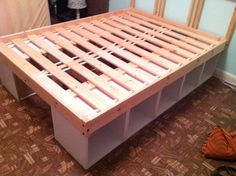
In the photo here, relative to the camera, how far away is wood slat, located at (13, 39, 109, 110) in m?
1.34

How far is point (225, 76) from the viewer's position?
234 centimetres

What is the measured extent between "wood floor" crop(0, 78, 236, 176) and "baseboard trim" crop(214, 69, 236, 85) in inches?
13.7

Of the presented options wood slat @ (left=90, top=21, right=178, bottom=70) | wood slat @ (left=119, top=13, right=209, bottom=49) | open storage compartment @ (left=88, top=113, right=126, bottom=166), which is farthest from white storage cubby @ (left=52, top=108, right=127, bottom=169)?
wood slat @ (left=119, top=13, right=209, bottom=49)

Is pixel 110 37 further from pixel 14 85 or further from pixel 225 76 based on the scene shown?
pixel 225 76

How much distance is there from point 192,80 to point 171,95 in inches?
13.2

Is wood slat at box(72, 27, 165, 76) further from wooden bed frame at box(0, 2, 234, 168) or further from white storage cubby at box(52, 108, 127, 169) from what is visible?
white storage cubby at box(52, 108, 127, 169)

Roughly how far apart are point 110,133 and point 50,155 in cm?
41

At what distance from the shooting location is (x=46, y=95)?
1419 millimetres

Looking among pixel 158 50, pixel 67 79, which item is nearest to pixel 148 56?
pixel 158 50

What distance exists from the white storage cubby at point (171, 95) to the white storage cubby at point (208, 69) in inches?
17.8

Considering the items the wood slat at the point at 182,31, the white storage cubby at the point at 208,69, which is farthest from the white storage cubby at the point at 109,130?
the wood slat at the point at 182,31

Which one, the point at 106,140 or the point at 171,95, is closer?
the point at 106,140

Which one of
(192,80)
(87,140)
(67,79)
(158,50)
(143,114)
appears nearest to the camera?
(87,140)

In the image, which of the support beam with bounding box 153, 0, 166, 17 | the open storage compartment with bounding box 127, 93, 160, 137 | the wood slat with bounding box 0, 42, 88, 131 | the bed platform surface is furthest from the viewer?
the support beam with bounding box 153, 0, 166, 17
